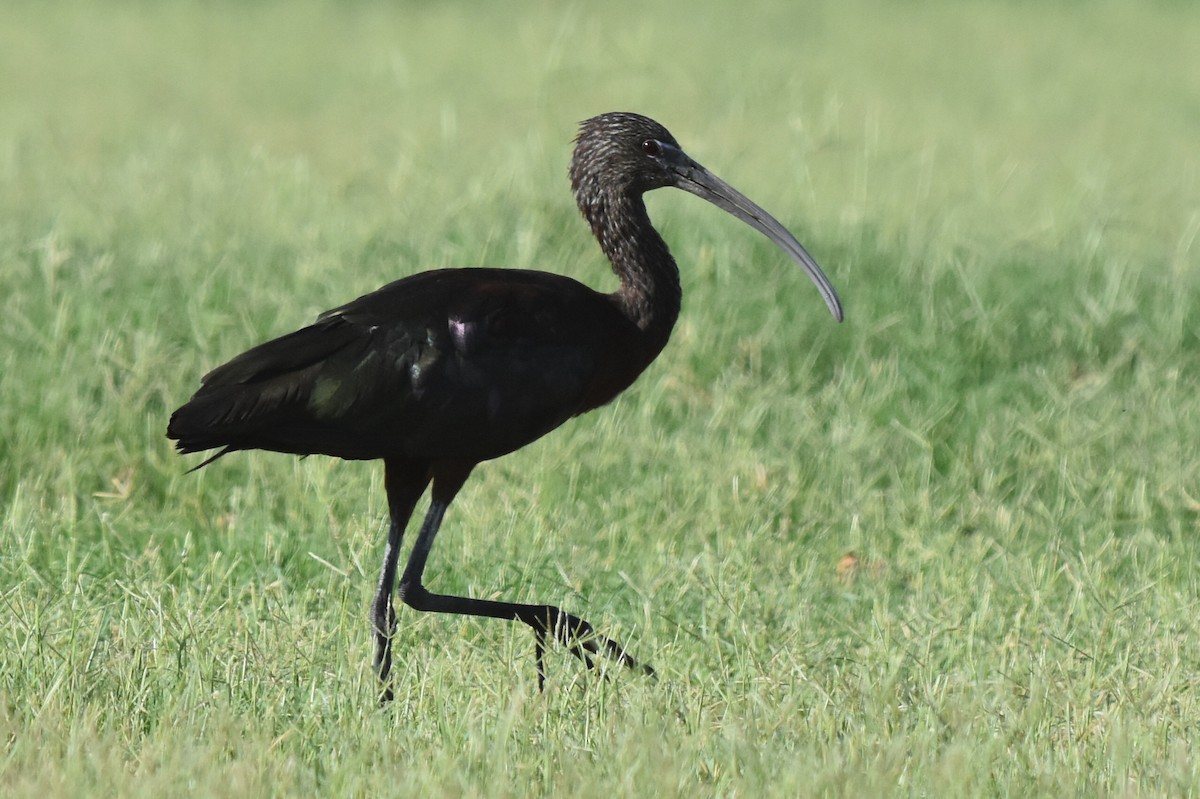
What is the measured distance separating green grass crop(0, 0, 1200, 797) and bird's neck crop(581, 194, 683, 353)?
2.34ft

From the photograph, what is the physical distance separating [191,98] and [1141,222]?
667 centimetres

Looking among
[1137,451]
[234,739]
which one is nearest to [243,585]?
[234,739]

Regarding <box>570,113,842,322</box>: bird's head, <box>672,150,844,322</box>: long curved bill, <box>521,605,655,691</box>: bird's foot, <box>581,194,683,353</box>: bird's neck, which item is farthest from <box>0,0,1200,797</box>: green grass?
<box>570,113,842,322</box>: bird's head

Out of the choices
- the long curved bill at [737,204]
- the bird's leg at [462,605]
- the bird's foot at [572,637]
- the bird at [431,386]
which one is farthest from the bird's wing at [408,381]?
the long curved bill at [737,204]

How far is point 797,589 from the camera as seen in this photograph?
16.3 feet

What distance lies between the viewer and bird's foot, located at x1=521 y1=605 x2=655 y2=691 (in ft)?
13.7

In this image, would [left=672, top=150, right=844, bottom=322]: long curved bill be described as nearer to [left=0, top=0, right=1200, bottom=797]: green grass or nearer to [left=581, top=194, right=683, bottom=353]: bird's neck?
[left=581, top=194, right=683, bottom=353]: bird's neck

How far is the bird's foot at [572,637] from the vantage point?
4.17m

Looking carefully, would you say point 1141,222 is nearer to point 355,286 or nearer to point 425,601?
point 355,286

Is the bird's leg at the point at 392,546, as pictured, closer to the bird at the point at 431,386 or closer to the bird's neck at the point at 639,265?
the bird at the point at 431,386

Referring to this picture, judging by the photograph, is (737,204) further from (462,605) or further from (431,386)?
(462,605)

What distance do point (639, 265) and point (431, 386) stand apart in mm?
657

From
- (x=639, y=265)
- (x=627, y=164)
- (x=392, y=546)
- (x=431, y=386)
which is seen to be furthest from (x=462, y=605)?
(x=627, y=164)

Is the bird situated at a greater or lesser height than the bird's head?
lesser
